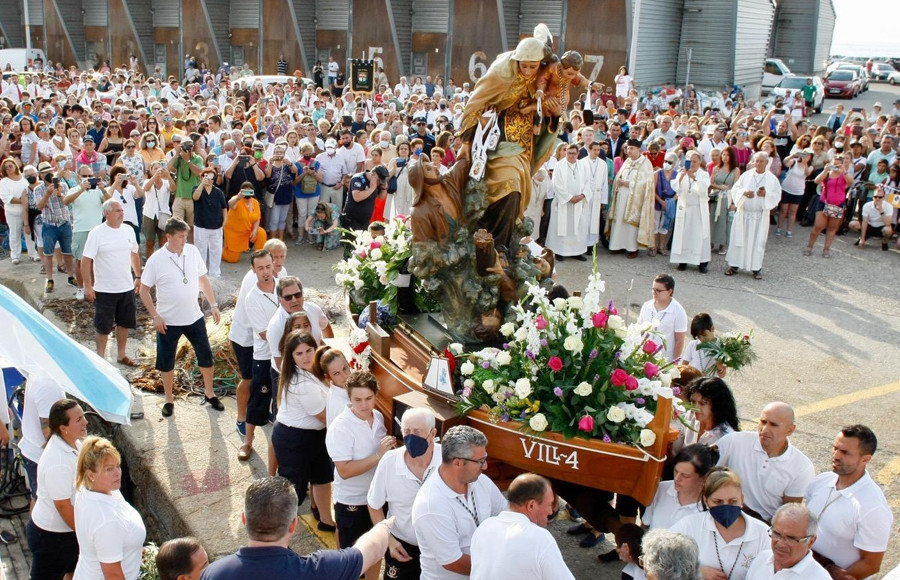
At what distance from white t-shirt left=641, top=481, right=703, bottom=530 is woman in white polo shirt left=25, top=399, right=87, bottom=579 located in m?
3.75

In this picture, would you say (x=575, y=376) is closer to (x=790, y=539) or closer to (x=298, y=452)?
(x=790, y=539)

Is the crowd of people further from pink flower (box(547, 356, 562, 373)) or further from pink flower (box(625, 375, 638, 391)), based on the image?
pink flower (box(547, 356, 562, 373))

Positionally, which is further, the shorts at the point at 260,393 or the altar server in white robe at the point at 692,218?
the altar server in white robe at the point at 692,218

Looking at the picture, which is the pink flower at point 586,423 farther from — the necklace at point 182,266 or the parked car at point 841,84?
the parked car at point 841,84

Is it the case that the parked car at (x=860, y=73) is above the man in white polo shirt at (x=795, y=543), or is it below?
above

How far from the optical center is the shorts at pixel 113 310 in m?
9.10

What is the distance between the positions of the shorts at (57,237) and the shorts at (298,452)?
6368mm

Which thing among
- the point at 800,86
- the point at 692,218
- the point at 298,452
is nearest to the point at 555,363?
the point at 298,452

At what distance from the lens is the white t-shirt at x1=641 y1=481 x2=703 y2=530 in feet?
16.5

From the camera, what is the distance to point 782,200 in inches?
611

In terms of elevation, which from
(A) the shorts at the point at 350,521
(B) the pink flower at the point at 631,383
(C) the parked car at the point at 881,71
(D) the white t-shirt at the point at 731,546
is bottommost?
(A) the shorts at the point at 350,521

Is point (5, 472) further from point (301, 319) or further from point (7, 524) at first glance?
point (301, 319)

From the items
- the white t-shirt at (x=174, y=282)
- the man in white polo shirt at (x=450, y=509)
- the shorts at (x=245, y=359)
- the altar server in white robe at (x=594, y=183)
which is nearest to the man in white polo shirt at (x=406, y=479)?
the man in white polo shirt at (x=450, y=509)

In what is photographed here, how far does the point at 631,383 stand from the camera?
570 centimetres
